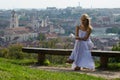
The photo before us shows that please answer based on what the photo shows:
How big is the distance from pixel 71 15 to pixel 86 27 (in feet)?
430

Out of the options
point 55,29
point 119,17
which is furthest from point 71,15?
point 55,29

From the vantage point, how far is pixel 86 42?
9.52 metres

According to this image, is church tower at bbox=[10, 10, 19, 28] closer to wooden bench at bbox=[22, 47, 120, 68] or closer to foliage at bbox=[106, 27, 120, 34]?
foliage at bbox=[106, 27, 120, 34]

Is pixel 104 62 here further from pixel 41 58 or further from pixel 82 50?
pixel 41 58

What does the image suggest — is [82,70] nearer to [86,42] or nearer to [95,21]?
[86,42]

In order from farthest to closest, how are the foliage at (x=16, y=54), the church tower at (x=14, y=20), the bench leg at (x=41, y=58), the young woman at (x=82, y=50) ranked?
the church tower at (x=14, y=20)
the foliage at (x=16, y=54)
the bench leg at (x=41, y=58)
the young woman at (x=82, y=50)

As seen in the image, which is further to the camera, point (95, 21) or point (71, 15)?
point (71, 15)

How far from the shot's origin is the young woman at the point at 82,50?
9.41m

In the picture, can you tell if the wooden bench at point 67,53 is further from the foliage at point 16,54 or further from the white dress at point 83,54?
the foliage at point 16,54

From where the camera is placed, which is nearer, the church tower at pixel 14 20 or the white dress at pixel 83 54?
the white dress at pixel 83 54

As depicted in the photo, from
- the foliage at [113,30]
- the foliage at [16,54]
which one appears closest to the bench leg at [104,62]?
the foliage at [16,54]

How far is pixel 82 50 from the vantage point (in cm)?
955

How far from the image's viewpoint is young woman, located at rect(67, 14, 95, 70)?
9406mm

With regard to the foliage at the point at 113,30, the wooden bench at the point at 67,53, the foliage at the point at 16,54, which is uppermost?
the wooden bench at the point at 67,53
